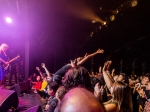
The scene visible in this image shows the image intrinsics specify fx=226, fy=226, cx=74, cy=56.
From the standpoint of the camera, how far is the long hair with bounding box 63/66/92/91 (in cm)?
79

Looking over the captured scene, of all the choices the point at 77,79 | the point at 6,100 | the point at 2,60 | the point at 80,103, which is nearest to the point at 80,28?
the point at 2,60

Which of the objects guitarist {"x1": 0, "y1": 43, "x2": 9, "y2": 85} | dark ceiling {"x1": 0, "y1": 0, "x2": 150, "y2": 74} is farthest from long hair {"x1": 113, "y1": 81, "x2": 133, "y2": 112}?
dark ceiling {"x1": 0, "y1": 0, "x2": 150, "y2": 74}

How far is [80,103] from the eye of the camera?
2.02ft

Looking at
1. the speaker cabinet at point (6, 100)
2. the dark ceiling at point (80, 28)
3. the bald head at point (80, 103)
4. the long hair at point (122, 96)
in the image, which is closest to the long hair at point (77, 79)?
the bald head at point (80, 103)

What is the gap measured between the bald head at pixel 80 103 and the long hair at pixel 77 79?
0.36ft

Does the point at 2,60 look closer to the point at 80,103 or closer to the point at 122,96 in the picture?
the point at 122,96

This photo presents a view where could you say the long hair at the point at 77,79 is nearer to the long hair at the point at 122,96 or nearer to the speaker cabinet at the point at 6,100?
the long hair at the point at 122,96

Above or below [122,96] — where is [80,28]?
above

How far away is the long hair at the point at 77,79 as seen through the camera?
79 centimetres

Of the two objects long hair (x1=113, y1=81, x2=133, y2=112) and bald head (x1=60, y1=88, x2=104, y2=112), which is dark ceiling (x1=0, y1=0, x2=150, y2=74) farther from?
bald head (x1=60, y1=88, x2=104, y2=112)

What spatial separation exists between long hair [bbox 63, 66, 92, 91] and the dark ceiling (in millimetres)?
6396

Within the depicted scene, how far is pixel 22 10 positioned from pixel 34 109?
5.21 m

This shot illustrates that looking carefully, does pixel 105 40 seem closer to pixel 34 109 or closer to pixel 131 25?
pixel 131 25

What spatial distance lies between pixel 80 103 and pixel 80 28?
1357 cm
